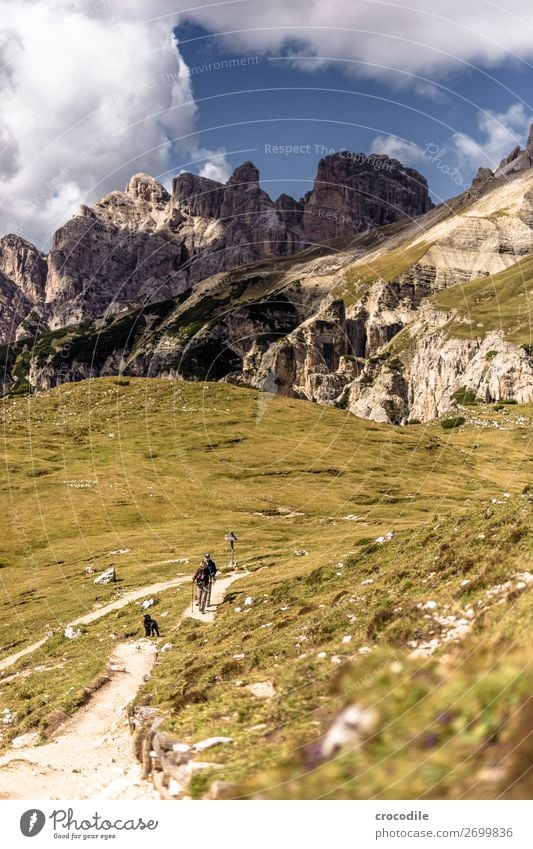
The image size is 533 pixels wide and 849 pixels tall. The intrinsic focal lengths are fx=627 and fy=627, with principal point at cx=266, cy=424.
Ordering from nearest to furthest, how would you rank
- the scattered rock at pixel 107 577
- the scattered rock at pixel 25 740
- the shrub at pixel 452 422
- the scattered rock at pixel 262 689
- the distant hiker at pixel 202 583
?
the scattered rock at pixel 262 689, the scattered rock at pixel 25 740, the distant hiker at pixel 202 583, the scattered rock at pixel 107 577, the shrub at pixel 452 422

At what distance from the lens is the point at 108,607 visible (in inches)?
2061

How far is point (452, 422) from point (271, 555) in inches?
5419

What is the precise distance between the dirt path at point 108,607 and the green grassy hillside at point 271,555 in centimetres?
174

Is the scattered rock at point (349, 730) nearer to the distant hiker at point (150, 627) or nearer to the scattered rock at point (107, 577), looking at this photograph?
the distant hiker at point (150, 627)

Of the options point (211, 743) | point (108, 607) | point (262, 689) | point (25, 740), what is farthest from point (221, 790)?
point (108, 607)

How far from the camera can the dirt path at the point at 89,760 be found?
15602 millimetres

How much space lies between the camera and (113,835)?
1357cm

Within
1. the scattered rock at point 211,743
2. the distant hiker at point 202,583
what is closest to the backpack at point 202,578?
the distant hiker at point 202,583

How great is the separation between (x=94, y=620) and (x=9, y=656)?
21.0 ft

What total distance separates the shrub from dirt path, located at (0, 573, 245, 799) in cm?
17010

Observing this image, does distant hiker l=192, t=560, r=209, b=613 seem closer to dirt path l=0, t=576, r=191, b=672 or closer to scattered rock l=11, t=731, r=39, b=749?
dirt path l=0, t=576, r=191, b=672

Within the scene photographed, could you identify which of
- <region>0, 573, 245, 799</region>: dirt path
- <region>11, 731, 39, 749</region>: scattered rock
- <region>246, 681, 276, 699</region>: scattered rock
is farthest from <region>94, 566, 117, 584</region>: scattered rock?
<region>246, 681, 276, 699</region>: scattered rock

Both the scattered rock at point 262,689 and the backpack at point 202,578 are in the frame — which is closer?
the scattered rock at point 262,689

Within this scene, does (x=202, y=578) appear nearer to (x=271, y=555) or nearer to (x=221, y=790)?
(x=271, y=555)
